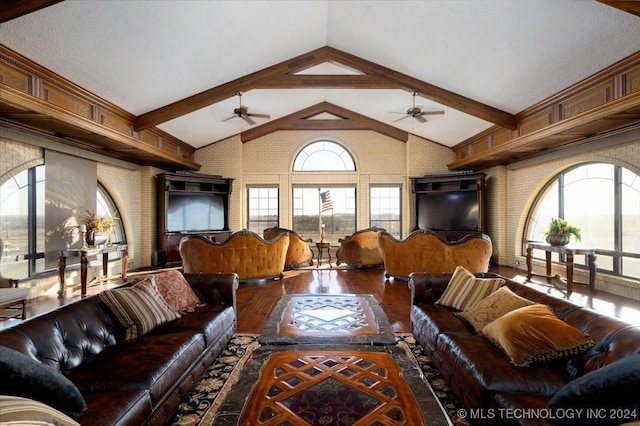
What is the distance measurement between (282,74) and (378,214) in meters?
5.06

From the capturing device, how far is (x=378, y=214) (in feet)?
31.3

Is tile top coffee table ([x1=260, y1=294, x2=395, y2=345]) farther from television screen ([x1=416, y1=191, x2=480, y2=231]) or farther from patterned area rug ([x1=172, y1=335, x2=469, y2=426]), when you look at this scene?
television screen ([x1=416, y1=191, x2=480, y2=231])

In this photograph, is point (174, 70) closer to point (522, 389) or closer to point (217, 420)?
point (217, 420)

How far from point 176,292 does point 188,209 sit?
609cm

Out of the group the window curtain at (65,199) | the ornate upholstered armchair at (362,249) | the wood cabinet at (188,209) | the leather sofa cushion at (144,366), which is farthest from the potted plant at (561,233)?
the window curtain at (65,199)

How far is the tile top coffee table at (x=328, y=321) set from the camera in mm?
3105

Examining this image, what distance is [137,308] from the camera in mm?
2293

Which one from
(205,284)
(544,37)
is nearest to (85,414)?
(205,284)

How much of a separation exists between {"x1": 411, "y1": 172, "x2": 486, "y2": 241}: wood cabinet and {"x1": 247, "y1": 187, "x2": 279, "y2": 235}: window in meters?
4.17

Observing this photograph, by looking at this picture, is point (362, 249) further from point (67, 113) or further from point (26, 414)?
point (26, 414)

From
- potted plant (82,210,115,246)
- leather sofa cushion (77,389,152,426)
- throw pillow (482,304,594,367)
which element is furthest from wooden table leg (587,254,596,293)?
potted plant (82,210,115,246)

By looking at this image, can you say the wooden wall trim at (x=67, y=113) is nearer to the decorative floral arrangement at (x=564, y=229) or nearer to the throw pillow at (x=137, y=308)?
the throw pillow at (x=137, y=308)

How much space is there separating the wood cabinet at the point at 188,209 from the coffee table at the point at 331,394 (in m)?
6.62

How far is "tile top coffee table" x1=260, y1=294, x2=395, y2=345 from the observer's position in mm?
3105
